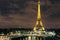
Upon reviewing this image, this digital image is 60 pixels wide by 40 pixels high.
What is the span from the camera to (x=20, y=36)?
274 ft

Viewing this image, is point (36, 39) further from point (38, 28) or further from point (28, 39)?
point (38, 28)

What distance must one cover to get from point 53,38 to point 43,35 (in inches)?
189

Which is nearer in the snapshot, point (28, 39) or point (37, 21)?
point (37, 21)

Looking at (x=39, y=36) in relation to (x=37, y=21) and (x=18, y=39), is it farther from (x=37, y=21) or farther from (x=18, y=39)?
(x=37, y=21)

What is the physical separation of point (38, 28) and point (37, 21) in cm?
238

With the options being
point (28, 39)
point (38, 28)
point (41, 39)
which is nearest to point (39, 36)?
point (41, 39)

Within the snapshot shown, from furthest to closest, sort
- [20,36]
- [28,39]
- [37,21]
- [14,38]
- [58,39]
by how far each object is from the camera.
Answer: [20,36] < [14,38] < [28,39] < [58,39] < [37,21]

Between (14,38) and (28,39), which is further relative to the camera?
(14,38)

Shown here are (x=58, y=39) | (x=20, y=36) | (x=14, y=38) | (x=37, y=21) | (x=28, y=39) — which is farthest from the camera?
(x=20, y=36)

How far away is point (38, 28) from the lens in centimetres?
6575

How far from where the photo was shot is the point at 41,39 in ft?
257

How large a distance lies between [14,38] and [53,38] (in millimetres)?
8553


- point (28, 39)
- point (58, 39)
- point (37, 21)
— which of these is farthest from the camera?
point (28, 39)

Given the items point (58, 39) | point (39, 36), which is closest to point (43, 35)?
point (39, 36)
